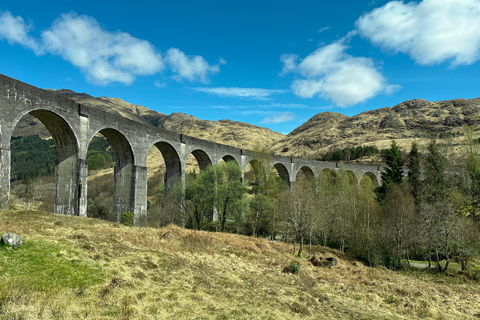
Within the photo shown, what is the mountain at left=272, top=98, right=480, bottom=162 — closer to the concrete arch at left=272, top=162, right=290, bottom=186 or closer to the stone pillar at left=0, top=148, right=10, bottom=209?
the concrete arch at left=272, top=162, right=290, bottom=186

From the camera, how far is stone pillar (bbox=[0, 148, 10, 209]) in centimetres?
1630

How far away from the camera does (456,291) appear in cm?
1783

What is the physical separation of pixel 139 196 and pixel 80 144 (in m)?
7.28

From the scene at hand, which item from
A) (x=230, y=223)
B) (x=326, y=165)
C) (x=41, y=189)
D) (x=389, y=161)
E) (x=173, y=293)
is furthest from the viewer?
(x=41, y=189)

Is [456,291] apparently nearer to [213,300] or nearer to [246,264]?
[246,264]

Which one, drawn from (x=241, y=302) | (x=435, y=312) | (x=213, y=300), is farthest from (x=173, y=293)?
(x=435, y=312)

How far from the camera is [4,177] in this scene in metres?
16.3

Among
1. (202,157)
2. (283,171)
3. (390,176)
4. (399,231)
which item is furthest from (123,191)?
(390,176)

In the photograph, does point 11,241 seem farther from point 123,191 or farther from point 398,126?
point 398,126

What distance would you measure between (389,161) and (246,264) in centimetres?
3756

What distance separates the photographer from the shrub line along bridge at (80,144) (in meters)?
17.2

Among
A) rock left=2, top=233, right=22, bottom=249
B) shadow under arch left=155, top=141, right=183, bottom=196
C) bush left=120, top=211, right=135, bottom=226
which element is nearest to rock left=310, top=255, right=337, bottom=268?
bush left=120, top=211, right=135, bottom=226

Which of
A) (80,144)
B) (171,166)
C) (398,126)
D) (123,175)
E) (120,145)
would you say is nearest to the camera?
(80,144)

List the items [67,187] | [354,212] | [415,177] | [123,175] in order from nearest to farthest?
[67,187], [123,175], [354,212], [415,177]
